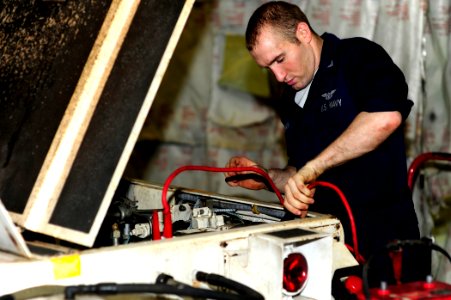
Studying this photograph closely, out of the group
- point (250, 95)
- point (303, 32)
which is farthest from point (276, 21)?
point (250, 95)

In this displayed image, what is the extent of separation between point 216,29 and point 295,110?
150 cm

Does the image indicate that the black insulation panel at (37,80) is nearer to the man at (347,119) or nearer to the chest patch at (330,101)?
the man at (347,119)

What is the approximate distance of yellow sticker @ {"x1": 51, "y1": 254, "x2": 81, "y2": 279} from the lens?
1309mm

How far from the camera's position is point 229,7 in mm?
3566

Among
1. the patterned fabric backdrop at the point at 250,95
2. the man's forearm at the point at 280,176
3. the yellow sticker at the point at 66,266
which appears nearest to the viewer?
the yellow sticker at the point at 66,266

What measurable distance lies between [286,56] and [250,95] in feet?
4.95

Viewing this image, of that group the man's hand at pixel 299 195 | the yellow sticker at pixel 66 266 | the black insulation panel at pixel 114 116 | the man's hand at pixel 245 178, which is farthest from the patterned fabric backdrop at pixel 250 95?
the yellow sticker at pixel 66 266

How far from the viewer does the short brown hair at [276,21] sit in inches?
82.7

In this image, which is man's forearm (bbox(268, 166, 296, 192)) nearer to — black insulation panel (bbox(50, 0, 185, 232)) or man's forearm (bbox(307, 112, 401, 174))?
man's forearm (bbox(307, 112, 401, 174))

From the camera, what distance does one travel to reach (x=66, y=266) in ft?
4.31

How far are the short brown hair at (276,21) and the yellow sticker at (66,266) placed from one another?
102 cm

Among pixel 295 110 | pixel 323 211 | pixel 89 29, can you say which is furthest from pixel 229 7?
pixel 89 29

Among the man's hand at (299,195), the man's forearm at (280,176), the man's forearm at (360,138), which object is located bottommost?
the man's hand at (299,195)

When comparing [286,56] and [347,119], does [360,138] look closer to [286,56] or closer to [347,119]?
[347,119]
